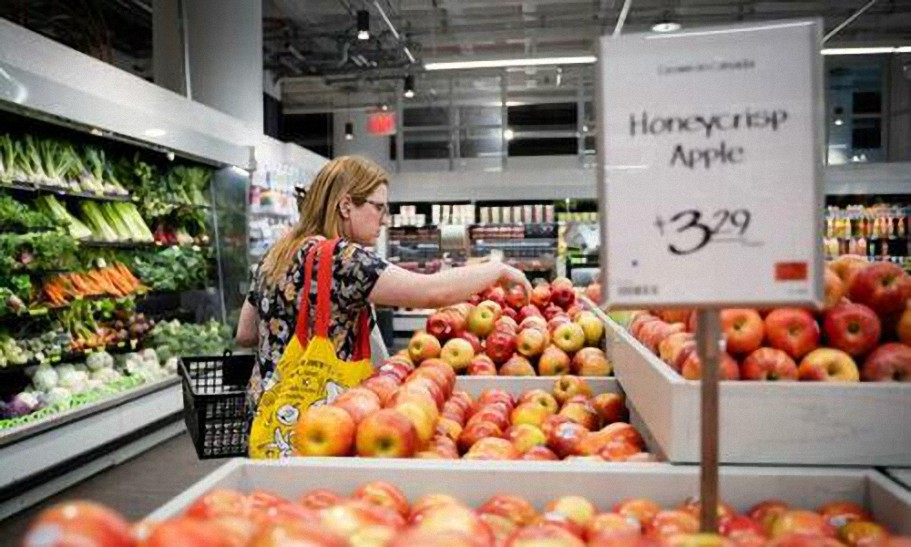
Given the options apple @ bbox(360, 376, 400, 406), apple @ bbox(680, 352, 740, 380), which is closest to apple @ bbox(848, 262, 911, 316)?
apple @ bbox(680, 352, 740, 380)

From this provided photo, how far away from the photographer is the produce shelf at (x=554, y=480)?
4.59ft

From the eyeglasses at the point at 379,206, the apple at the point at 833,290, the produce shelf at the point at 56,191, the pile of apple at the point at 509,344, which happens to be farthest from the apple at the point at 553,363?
the produce shelf at the point at 56,191

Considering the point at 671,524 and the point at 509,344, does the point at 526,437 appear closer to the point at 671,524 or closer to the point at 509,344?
the point at 671,524

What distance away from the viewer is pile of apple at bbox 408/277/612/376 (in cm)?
271

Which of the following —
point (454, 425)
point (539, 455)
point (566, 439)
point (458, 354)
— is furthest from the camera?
point (458, 354)

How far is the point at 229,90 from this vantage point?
7.48 m

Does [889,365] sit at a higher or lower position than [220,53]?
lower

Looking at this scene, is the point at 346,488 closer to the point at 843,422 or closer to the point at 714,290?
the point at 714,290

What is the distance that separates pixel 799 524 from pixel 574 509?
36 cm

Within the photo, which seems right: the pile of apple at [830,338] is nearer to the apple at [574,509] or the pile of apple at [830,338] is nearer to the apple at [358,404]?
the apple at [574,509]

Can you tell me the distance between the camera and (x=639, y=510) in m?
1.32

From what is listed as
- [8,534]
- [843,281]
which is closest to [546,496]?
[843,281]

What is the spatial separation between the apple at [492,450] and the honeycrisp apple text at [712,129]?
0.85m

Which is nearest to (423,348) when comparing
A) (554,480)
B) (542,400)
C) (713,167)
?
(542,400)
